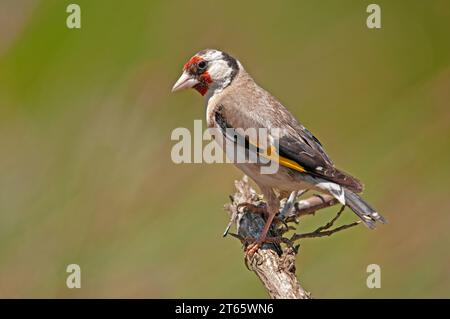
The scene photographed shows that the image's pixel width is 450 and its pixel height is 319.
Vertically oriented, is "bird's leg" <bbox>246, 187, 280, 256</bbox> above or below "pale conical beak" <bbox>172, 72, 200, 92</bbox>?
below

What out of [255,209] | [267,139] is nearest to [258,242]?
A: [255,209]

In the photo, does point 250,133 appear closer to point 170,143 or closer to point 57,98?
point 170,143

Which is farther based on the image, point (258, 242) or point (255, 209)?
point (255, 209)

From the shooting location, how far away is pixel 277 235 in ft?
15.5

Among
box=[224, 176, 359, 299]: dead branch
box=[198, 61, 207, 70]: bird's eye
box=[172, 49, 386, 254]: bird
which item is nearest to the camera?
box=[224, 176, 359, 299]: dead branch

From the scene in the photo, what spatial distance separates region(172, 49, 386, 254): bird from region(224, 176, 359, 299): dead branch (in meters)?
0.09

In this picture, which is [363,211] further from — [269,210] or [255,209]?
[255,209]

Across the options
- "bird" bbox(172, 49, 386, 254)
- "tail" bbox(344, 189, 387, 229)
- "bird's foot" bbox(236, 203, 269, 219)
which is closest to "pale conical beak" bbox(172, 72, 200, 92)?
"bird" bbox(172, 49, 386, 254)

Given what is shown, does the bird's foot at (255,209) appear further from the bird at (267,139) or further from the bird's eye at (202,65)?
the bird's eye at (202,65)

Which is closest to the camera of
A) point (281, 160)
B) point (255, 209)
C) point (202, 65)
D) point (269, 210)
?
point (281, 160)

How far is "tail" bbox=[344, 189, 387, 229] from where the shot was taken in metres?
4.11

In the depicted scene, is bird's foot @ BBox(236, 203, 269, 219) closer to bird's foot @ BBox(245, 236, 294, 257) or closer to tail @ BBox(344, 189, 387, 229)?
bird's foot @ BBox(245, 236, 294, 257)

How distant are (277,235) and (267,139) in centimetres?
67

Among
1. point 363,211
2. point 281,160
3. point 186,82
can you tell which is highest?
point 186,82
